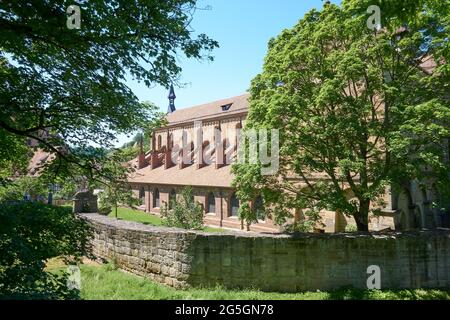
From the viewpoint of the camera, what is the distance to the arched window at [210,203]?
108 feet

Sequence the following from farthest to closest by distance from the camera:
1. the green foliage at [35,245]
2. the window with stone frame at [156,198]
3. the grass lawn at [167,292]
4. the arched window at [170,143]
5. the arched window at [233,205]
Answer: the arched window at [170,143] < the window with stone frame at [156,198] < the arched window at [233,205] < the grass lawn at [167,292] < the green foliage at [35,245]

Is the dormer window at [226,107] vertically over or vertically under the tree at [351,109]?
over

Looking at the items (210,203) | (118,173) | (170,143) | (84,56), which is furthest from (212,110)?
(84,56)

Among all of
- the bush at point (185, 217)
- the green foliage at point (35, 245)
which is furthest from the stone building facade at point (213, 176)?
the green foliage at point (35, 245)

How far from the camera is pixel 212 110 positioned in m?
42.7

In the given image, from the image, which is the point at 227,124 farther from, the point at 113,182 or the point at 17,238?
the point at 17,238

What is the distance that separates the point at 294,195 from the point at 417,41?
7629 mm

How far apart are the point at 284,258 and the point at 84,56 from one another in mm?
9293

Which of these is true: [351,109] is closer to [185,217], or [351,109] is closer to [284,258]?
[284,258]

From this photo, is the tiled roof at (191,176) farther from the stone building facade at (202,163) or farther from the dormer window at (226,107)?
the dormer window at (226,107)

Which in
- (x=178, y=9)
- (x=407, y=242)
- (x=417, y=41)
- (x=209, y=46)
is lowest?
(x=407, y=242)

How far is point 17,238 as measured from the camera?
16.5ft

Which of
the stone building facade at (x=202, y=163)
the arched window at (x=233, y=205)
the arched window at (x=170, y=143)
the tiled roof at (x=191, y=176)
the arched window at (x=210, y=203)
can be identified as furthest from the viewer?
the arched window at (x=170, y=143)
